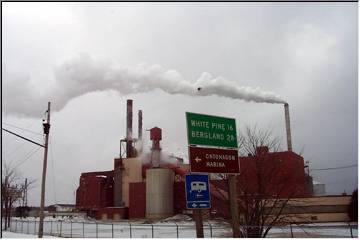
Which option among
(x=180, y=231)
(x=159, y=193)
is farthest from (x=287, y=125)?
(x=180, y=231)

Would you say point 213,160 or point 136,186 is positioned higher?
point 213,160

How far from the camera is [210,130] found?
11398mm

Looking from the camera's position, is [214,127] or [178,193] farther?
[178,193]

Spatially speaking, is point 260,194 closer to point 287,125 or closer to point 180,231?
point 180,231

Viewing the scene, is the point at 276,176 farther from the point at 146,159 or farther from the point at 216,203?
the point at 146,159

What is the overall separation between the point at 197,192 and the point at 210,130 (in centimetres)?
168

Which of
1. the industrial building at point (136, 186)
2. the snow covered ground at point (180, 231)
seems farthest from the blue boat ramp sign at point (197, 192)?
the industrial building at point (136, 186)

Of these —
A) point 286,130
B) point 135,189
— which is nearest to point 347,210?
point 286,130

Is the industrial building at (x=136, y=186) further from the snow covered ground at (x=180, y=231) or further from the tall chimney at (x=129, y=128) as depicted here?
the snow covered ground at (x=180, y=231)

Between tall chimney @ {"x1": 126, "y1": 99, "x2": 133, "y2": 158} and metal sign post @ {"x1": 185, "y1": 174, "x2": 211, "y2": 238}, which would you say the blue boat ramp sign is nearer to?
metal sign post @ {"x1": 185, "y1": 174, "x2": 211, "y2": 238}

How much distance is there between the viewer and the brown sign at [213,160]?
10.9m

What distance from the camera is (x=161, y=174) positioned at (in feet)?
228

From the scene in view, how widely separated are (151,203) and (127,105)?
1898 cm

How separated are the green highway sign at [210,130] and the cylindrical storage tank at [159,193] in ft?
188
